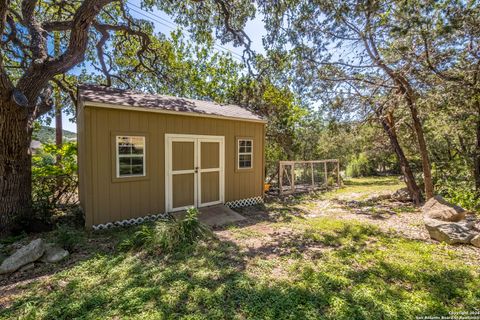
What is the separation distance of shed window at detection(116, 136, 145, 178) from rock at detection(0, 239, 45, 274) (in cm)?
190

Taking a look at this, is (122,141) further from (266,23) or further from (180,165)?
(266,23)

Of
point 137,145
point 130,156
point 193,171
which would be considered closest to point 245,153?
point 193,171

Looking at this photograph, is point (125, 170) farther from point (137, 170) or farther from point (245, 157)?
point (245, 157)

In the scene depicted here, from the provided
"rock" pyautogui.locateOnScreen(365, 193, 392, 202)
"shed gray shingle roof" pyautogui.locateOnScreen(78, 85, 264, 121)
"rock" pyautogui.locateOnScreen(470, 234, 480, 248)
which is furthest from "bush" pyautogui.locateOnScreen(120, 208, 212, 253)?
"rock" pyautogui.locateOnScreen(365, 193, 392, 202)

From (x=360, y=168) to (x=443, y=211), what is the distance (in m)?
15.2

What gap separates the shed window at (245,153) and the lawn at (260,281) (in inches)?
118

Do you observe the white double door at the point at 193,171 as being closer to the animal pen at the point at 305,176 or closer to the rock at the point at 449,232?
the animal pen at the point at 305,176

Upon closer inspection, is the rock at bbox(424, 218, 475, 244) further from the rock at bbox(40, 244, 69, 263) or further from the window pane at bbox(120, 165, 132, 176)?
the rock at bbox(40, 244, 69, 263)

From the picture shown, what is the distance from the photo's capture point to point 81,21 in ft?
16.4

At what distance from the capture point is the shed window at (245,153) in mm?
7375

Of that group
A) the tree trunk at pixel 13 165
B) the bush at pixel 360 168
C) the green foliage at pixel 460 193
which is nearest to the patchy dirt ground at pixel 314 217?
the green foliage at pixel 460 193

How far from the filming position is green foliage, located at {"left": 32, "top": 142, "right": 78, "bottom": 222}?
6.18 metres

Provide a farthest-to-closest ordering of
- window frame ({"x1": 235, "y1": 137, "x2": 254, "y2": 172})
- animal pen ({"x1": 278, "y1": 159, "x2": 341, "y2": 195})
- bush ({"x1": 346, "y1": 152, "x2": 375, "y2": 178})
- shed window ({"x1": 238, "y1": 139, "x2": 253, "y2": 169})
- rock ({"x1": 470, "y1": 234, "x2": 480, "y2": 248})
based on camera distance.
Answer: bush ({"x1": 346, "y1": 152, "x2": 375, "y2": 178})
animal pen ({"x1": 278, "y1": 159, "x2": 341, "y2": 195})
shed window ({"x1": 238, "y1": 139, "x2": 253, "y2": 169})
window frame ({"x1": 235, "y1": 137, "x2": 254, "y2": 172})
rock ({"x1": 470, "y1": 234, "x2": 480, "y2": 248})

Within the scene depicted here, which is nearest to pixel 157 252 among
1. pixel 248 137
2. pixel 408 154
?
pixel 248 137
